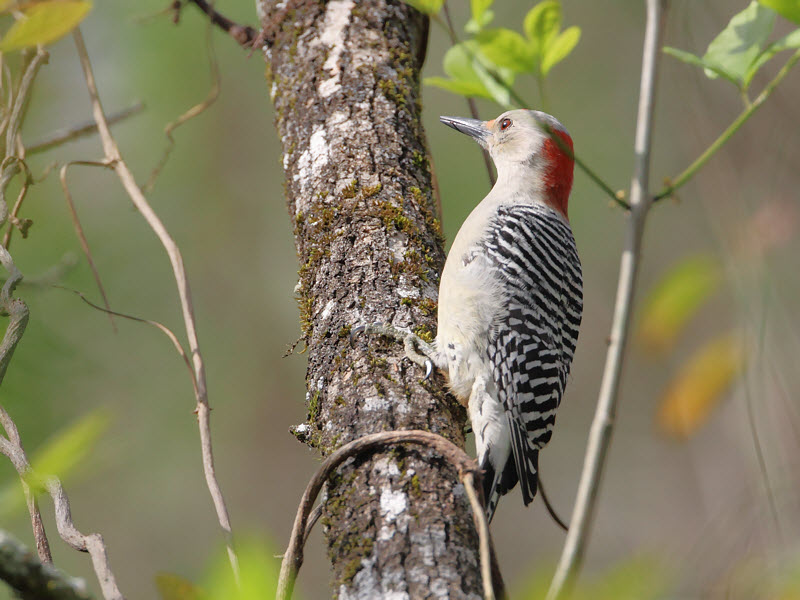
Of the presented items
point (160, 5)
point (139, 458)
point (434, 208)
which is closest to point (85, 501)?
point (139, 458)

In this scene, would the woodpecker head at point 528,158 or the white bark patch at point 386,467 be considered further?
the woodpecker head at point 528,158

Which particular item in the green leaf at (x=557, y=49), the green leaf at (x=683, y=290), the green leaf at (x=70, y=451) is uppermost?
the green leaf at (x=557, y=49)

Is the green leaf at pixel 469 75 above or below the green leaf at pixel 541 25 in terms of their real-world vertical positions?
above

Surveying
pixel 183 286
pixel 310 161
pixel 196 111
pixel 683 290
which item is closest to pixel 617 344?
pixel 683 290

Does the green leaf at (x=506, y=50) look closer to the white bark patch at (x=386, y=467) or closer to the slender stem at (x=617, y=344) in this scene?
the slender stem at (x=617, y=344)

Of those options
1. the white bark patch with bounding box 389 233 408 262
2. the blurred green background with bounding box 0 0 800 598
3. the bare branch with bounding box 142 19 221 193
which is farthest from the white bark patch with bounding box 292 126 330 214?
the blurred green background with bounding box 0 0 800 598

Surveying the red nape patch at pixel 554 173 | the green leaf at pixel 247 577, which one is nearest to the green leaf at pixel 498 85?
the green leaf at pixel 247 577

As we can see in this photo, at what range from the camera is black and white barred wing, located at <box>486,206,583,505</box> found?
338cm

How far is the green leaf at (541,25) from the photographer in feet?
5.03

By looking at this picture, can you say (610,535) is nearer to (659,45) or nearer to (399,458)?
(399,458)

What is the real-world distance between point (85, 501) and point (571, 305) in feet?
17.5

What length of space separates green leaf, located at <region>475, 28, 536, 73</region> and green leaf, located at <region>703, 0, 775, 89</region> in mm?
372

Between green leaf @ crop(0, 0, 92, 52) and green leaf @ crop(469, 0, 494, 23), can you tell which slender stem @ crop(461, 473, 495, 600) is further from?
green leaf @ crop(0, 0, 92, 52)

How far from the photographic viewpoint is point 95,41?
241 inches
